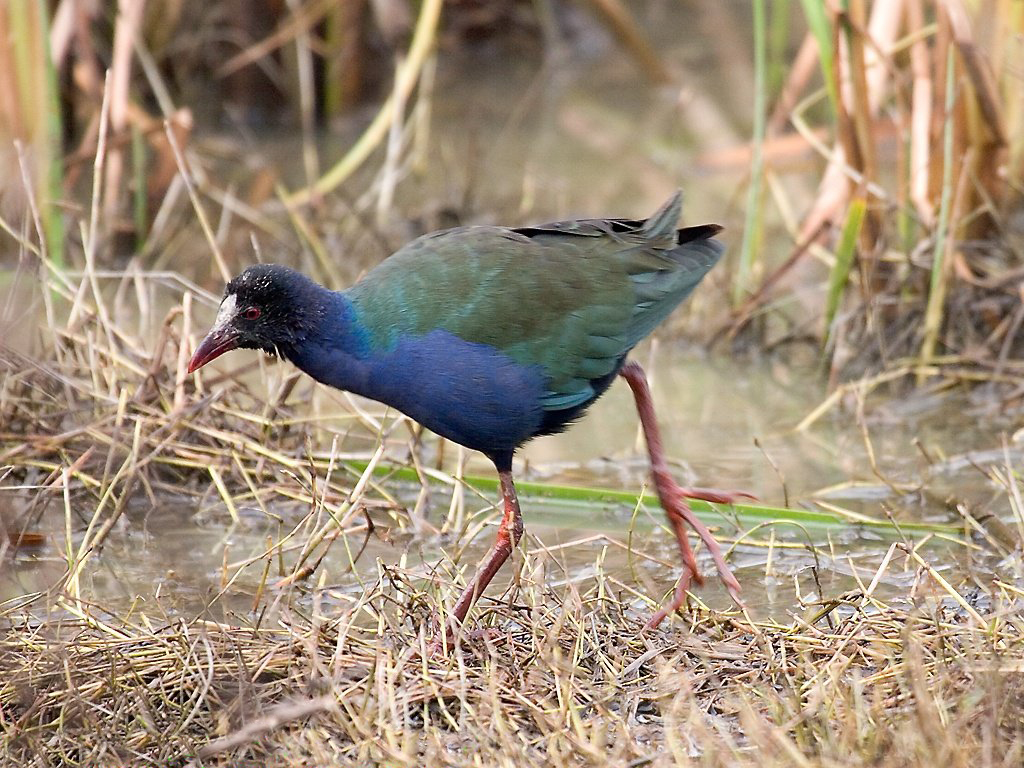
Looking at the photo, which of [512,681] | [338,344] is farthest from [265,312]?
[512,681]

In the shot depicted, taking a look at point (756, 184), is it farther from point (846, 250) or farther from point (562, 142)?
point (562, 142)

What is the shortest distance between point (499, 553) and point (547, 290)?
1.76ft

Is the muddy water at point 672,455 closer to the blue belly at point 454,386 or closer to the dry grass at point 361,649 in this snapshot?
the dry grass at point 361,649

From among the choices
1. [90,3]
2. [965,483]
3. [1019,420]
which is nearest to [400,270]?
[965,483]

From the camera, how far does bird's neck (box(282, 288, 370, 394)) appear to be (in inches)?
108

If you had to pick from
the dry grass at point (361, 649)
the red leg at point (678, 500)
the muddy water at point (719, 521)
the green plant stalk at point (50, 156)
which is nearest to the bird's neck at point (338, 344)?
the dry grass at point (361, 649)

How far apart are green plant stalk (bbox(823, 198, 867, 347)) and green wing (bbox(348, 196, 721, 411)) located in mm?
811

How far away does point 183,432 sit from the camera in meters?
3.46

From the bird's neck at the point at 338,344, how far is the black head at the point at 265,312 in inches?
0.5

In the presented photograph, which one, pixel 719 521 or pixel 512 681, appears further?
pixel 719 521

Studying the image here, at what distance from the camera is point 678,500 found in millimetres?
3043

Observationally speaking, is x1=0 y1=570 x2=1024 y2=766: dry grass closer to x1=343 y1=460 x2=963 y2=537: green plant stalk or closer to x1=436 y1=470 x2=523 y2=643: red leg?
x1=436 y1=470 x2=523 y2=643: red leg

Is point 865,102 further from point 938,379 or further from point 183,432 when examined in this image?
point 183,432

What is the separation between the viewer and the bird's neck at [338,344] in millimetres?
2752
